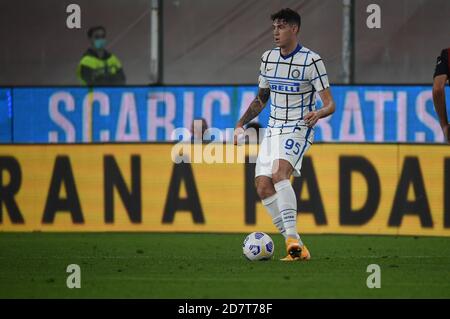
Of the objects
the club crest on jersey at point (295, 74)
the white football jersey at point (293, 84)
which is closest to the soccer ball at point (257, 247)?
the white football jersey at point (293, 84)

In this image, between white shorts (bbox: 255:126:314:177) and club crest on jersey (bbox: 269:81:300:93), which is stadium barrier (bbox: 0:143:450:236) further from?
club crest on jersey (bbox: 269:81:300:93)

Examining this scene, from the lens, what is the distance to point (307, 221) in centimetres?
1394

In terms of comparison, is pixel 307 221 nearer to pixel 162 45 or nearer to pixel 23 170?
pixel 23 170

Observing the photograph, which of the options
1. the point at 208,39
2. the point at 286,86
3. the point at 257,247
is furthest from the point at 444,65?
the point at 208,39

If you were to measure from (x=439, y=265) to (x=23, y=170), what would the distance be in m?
6.02

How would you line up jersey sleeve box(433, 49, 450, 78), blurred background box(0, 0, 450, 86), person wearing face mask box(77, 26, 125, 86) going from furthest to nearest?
person wearing face mask box(77, 26, 125, 86), blurred background box(0, 0, 450, 86), jersey sleeve box(433, 49, 450, 78)

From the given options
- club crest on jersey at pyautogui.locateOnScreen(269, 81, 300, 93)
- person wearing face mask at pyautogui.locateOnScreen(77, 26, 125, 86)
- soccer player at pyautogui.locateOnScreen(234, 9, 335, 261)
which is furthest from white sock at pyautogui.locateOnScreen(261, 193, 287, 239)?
person wearing face mask at pyautogui.locateOnScreen(77, 26, 125, 86)

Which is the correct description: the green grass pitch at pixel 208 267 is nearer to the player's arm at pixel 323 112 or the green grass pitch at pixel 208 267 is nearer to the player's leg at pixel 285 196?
the player's leg at pixel 285 196

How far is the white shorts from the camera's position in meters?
10.5

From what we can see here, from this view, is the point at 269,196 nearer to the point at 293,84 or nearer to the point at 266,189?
the point at 266,189

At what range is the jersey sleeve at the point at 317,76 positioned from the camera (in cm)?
1037

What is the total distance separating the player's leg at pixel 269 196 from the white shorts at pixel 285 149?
0.21 feet
